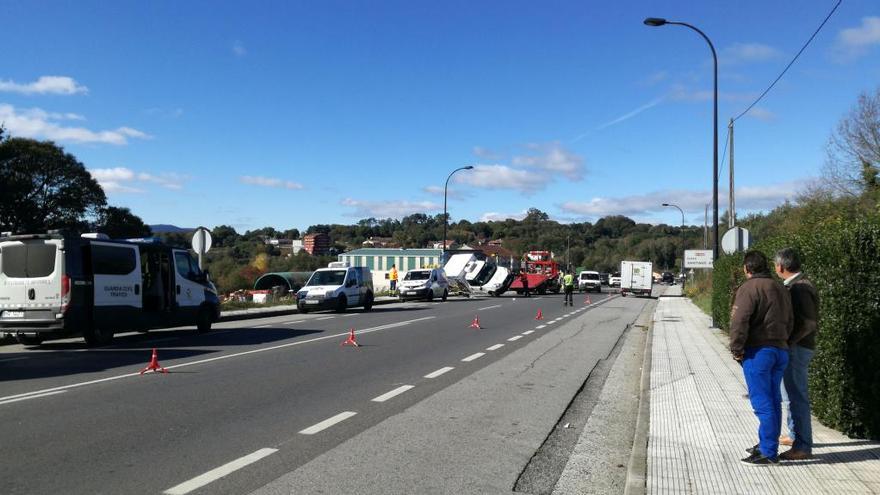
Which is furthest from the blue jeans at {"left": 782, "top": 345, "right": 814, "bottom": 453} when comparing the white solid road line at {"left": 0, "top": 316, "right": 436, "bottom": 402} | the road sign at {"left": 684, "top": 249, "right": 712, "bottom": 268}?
the road sign at {"left": 684, "top": 249, "right": 712, "bottom": 268}

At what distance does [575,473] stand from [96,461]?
402 cm

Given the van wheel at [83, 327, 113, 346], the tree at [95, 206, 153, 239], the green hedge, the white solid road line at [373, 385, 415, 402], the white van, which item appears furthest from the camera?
the tree at [95, 206, 153, 239]

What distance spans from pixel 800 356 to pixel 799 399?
0.38 m

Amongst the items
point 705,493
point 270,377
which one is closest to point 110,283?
point 270,377

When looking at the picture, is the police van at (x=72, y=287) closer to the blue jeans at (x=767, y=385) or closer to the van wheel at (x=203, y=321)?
the van wheel at (x=203, y=321)

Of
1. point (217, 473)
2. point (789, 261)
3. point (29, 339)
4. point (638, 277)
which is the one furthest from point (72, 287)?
point (638, 277)

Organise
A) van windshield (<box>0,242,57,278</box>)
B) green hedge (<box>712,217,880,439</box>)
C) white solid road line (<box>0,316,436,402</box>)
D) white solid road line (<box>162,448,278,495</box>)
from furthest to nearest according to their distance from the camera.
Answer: van windshield (<box>0,242,57,278</box>)
white solid road line (<box>0,316,436,402</box>)
green hedge (<box>712,217,880,439</box>)
white solid road line (<box>162,448,278,495</box>)

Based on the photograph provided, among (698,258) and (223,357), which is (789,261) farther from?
(698,258)

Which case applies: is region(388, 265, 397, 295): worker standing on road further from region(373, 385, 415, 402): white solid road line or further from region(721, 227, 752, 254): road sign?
region(373, 385, 415, 402): white solid road line

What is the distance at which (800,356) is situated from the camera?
18.6 ft

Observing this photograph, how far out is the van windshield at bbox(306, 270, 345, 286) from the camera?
27270 mm

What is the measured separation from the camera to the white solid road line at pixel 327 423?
6.88m

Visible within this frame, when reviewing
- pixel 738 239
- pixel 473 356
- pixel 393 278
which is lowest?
pixel 473 356

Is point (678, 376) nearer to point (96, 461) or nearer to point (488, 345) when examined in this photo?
point (488, 345)
